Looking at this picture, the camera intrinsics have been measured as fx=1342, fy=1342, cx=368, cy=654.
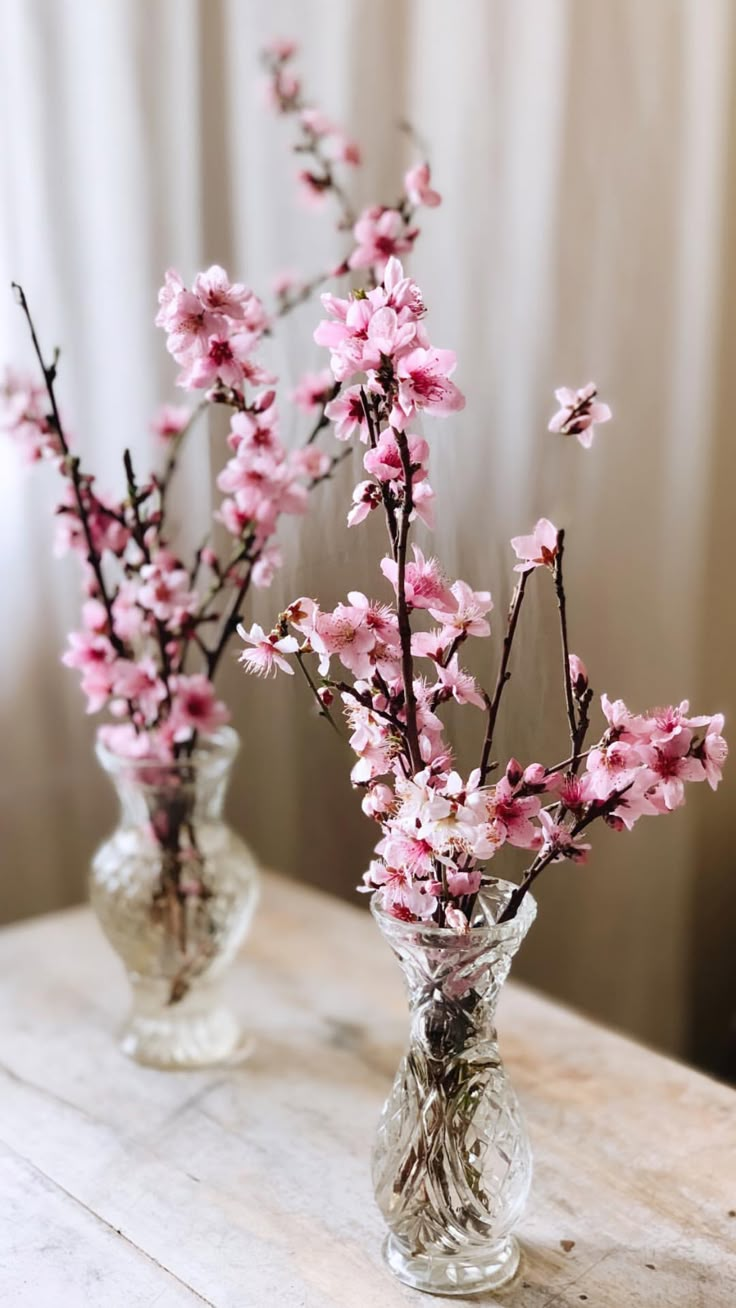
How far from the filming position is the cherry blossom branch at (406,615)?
0.74 meters

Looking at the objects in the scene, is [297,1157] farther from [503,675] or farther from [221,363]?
[221,363]

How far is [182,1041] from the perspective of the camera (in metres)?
1.14

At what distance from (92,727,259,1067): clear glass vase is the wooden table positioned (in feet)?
0.13

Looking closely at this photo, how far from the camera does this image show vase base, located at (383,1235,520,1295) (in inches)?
33.2

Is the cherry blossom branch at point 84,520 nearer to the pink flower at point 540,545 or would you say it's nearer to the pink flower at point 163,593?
the pink flower at point 163,593

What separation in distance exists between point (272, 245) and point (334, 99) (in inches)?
7.4

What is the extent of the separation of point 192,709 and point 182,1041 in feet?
0.96

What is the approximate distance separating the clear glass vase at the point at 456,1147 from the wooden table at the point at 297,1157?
0.03 meters

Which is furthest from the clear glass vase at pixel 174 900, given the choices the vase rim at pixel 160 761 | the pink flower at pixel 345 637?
the pink flower at pixel 345 637

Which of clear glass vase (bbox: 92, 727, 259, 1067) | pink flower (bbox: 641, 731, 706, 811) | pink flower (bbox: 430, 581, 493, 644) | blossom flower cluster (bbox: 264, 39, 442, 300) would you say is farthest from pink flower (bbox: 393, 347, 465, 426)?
clear glass vase (bbox: 92, 727, 259, 1067)

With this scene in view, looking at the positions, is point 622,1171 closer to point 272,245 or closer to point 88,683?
point 88,683

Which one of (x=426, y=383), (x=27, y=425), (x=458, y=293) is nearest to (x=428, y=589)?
(x=426, y=383)

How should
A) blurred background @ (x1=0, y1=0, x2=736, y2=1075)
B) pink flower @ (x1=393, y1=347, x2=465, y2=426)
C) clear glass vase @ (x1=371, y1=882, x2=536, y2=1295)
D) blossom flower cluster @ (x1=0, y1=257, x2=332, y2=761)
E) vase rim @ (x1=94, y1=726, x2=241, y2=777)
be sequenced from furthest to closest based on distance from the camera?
blurred background @ (x1=0, y1=0, x2=736, y2=1075), vase rim @ (x1=94, y1=726, x2=241, y2=777), blossom flower cluster @ (x1=0, y1=257, x2=332, y2=761), clear glass vase @ (x1=371, y1=882, x2=536, y2=1295), pink flower @ (x1=393, y1=347, x2=465, y2=426)

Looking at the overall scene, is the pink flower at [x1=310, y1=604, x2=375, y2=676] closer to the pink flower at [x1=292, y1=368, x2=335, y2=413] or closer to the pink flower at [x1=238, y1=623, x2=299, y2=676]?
the pink flower at [x1=238, y1=623, x2=299, y2=676]
